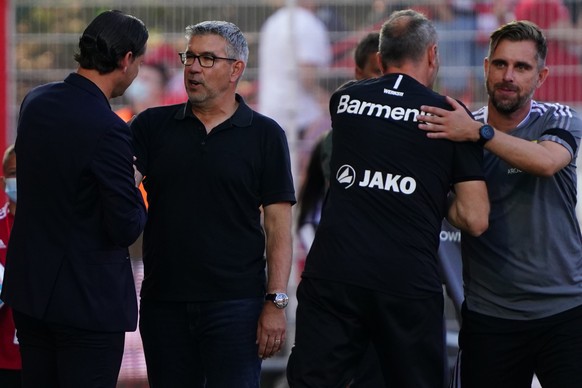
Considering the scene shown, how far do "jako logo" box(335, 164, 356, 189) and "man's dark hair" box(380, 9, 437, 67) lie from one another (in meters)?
0.49

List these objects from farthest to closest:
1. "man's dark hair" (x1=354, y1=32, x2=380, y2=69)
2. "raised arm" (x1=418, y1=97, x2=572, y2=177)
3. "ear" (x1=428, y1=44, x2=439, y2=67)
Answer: "man's dark hair" (x1=354, y1=32, x2=380, y2=69) < "ear" (x1=428, y1=44, x2=439, y2=67) < "raised arm" (x1=418, y1=97, x2=572, y2=177)

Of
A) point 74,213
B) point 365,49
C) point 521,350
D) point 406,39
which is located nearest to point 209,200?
point 74,213

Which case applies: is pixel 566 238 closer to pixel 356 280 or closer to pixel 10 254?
pixel 356 280

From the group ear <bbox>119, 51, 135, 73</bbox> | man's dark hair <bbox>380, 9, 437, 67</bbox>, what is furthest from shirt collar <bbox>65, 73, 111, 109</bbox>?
man's dark hair <bbox>380, 9, 437, 67</bbox>

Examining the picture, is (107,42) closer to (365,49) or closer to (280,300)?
(280,300)

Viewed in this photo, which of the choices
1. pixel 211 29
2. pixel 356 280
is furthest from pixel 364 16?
pixel 356 280

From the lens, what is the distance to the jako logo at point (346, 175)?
4.98 m

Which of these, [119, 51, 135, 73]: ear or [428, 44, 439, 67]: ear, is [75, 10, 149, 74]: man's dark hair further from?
[428, 44, 439, 67]: ear

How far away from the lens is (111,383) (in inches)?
184

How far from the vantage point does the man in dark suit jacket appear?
4570 mm

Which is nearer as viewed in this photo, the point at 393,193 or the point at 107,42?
the point at 107,42

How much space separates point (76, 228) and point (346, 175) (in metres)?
1.16

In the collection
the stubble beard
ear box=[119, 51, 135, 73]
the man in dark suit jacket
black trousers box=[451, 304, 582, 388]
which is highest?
ear box=[119, 51, 135, 73]

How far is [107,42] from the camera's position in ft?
15.4
